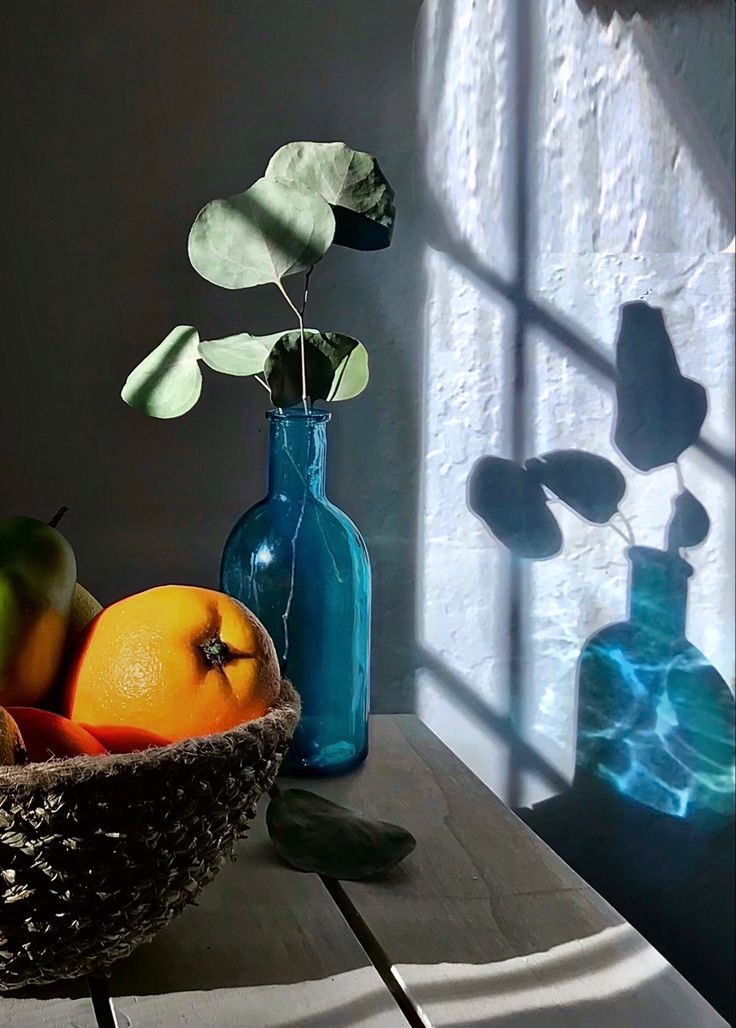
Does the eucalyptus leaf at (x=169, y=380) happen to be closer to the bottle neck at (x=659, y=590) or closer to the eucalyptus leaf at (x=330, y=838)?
the eucalyptus leaf at (x=330, y=838)

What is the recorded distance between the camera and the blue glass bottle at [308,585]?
904 mm

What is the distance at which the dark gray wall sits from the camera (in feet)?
3.44

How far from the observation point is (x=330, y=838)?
767 millimetres

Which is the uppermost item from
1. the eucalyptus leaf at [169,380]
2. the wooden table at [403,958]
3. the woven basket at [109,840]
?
the eucalyptus leaf at [169,380]

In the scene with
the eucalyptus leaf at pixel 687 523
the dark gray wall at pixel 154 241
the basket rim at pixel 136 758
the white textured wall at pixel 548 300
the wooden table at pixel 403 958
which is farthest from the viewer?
the eucalyptus leaf at pixel 687 523

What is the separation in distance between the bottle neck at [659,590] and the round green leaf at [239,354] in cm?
54

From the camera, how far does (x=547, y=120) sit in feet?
3.89

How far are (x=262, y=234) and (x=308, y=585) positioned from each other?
11.1 inches

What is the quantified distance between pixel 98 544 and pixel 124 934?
0.60 meters

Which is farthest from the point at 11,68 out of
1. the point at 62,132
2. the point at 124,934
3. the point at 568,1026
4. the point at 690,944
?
the point at 690,944

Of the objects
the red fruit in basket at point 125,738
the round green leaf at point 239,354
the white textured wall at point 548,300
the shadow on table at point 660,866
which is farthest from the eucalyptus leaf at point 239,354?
the shadow on table at point 660,866

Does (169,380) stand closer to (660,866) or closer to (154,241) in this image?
(154,241)

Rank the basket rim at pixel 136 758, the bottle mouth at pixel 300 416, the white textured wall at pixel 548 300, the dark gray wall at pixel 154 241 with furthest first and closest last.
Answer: the white textured wall at pixel 548 300, the dark gray wall at pixel 154 241, the bottle mouth at pixel 300 416, the basket rim at pixel 136 758

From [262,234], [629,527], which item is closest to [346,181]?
[262,234]
